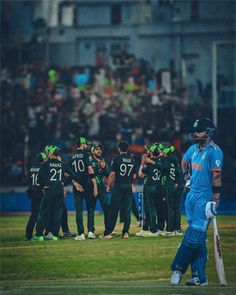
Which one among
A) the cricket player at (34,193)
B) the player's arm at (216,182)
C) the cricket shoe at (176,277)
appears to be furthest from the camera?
the cricket player at (34,193)

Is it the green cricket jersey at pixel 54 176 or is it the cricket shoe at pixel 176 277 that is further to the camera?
the green cricket jersey at pixel 54 176

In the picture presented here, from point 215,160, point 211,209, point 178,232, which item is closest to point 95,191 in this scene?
point 178,232

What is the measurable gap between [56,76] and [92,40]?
1528 cm

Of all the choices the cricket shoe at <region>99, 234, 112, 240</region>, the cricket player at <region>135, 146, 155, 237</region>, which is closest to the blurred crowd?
the cricket player at <region>135, 146, 155, 237</region>

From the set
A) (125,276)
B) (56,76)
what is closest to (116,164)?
(125,276)

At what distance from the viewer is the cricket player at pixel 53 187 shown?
19266mm

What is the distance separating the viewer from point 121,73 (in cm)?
4681

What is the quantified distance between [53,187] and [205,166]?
17.5ft

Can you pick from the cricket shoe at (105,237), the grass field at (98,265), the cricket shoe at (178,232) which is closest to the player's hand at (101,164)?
the grass field at (98,265)

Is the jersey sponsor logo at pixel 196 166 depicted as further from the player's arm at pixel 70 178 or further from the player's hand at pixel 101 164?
the player's hand at pixel 101 164

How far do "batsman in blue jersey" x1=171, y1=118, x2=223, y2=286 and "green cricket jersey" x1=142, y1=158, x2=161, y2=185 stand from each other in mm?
4997

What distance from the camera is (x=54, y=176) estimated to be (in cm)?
1942

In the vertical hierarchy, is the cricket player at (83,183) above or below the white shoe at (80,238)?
above

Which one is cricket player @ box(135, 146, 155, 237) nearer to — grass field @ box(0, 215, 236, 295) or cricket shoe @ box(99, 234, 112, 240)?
grass field @ box(0, 215, 236, 295)
